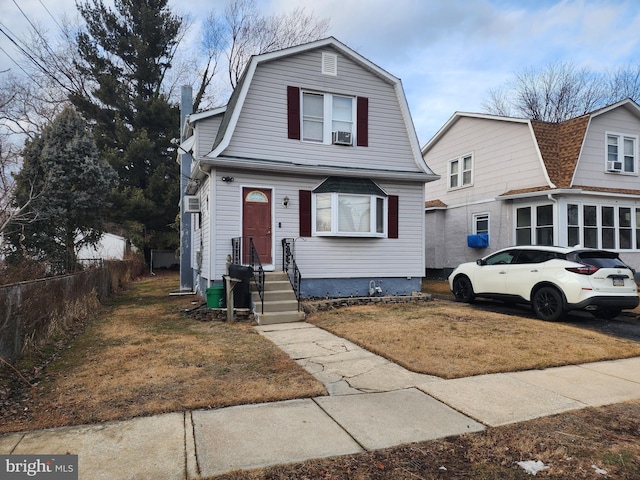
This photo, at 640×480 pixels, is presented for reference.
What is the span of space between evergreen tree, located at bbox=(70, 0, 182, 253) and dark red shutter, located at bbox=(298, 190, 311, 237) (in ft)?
51.0

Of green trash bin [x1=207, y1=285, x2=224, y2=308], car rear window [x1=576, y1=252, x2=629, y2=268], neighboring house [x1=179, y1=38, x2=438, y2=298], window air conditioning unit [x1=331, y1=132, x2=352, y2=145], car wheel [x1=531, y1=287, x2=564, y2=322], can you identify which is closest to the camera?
car rear window [x1=576, y1=252, x2=629, y2=268]

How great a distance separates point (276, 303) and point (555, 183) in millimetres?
10709

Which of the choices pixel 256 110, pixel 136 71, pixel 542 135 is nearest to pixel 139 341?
pixel 256 110

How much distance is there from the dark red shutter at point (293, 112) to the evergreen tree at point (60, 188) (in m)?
5.83

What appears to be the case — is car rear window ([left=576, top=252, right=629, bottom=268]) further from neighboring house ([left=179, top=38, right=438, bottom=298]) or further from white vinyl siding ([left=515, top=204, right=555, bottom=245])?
white vinyl siding ([left=515, top=204, right=555, bottom=245])

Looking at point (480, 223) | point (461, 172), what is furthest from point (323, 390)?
point (461, 172)

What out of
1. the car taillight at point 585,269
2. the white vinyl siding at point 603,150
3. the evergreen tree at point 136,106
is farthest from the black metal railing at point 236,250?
the evergreen tree at point 136,106

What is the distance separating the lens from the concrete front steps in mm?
8672

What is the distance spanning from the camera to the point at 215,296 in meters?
9.25

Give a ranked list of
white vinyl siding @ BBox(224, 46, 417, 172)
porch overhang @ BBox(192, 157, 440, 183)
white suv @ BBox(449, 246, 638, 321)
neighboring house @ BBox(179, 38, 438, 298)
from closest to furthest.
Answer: white suv @ BBox(449, 246, 638, 321) → porch overhang @ BBox(192, 157, 440, 183) → neighboring house @ BBox(179, 38, 438, 298) → white vinyl siding @ BBox(224, 46, 417, 172)

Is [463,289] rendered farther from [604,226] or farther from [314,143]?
[604,226]

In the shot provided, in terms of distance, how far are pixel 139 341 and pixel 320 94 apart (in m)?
8.02

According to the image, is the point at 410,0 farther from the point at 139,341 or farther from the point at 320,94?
the point at 139,341

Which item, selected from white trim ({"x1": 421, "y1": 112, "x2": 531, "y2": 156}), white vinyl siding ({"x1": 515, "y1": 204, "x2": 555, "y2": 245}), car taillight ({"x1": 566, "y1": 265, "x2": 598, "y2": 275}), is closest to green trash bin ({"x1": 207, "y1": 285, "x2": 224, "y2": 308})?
car taillight ({"x1": 566, "y1": 265, "x2": 598, "y2": 275})
